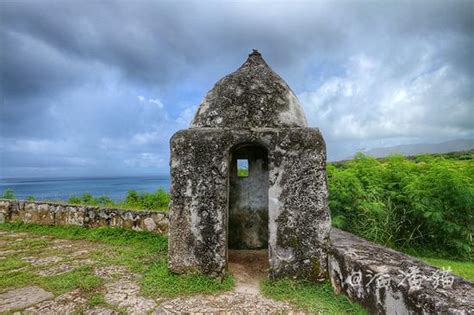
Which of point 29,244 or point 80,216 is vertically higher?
point 80,216

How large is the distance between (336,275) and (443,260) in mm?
3891

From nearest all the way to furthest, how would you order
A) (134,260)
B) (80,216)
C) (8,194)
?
(134,260), (80,216), (8,194)

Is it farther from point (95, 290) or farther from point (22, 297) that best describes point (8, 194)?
point (95, 290)

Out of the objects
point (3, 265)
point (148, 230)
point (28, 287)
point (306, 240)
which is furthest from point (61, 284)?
point (306, 240)

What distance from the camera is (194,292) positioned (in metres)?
3.98

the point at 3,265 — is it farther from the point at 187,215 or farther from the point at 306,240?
the point at 306,240

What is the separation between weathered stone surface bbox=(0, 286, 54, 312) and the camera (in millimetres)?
3570

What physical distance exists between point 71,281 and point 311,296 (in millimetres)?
2970

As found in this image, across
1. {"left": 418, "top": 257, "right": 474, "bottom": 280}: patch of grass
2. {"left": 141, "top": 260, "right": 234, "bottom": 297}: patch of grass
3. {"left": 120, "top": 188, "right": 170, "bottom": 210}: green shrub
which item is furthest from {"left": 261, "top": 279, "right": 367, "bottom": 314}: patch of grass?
{"left": 120, "top": 188, "right": 170, "bottom": 210}: green shrub

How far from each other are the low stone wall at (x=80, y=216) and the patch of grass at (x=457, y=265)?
5065 millimetres

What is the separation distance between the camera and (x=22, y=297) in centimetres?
381

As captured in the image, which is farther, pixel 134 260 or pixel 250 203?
pixel 250 203

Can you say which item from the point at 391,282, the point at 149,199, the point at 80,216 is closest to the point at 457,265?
the point at 391,282

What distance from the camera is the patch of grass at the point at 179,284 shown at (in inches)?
157
